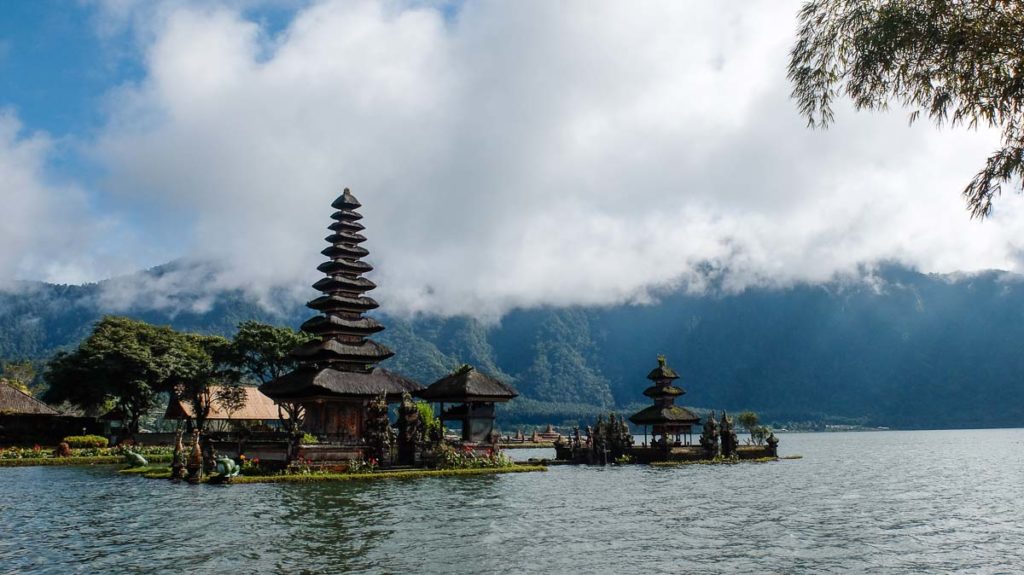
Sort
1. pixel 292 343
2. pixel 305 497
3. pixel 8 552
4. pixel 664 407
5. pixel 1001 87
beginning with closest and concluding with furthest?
1. pixel 1001 87
2. pixel 8 552
3. pixel 305 497
4. pixel 664 407
5. pixel 292 343

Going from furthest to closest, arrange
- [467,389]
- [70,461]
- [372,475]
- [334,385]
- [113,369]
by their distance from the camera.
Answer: [113,369], [70,461], [467,389], [334,385], [372,475]

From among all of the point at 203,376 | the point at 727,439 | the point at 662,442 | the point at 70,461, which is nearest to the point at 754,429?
the point at 727,439

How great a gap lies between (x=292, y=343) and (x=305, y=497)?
47712mm

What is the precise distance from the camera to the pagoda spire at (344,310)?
51.2 metres

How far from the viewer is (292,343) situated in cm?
7569

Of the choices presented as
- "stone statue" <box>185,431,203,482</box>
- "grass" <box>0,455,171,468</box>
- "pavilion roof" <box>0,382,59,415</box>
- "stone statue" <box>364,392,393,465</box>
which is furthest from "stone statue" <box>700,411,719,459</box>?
"pavilion roof" <box>0,382,59,415</box>

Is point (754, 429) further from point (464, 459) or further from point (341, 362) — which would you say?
point (341, 362)

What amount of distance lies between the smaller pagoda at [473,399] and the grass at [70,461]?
2176 centimetres

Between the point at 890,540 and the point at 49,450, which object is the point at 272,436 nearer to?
the point at 49,450

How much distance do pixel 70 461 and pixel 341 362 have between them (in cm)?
2165

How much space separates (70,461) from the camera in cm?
5419

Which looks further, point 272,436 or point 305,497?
point 272,436

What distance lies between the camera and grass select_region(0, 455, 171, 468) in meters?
52.1

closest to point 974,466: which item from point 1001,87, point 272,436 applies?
point 272,436
